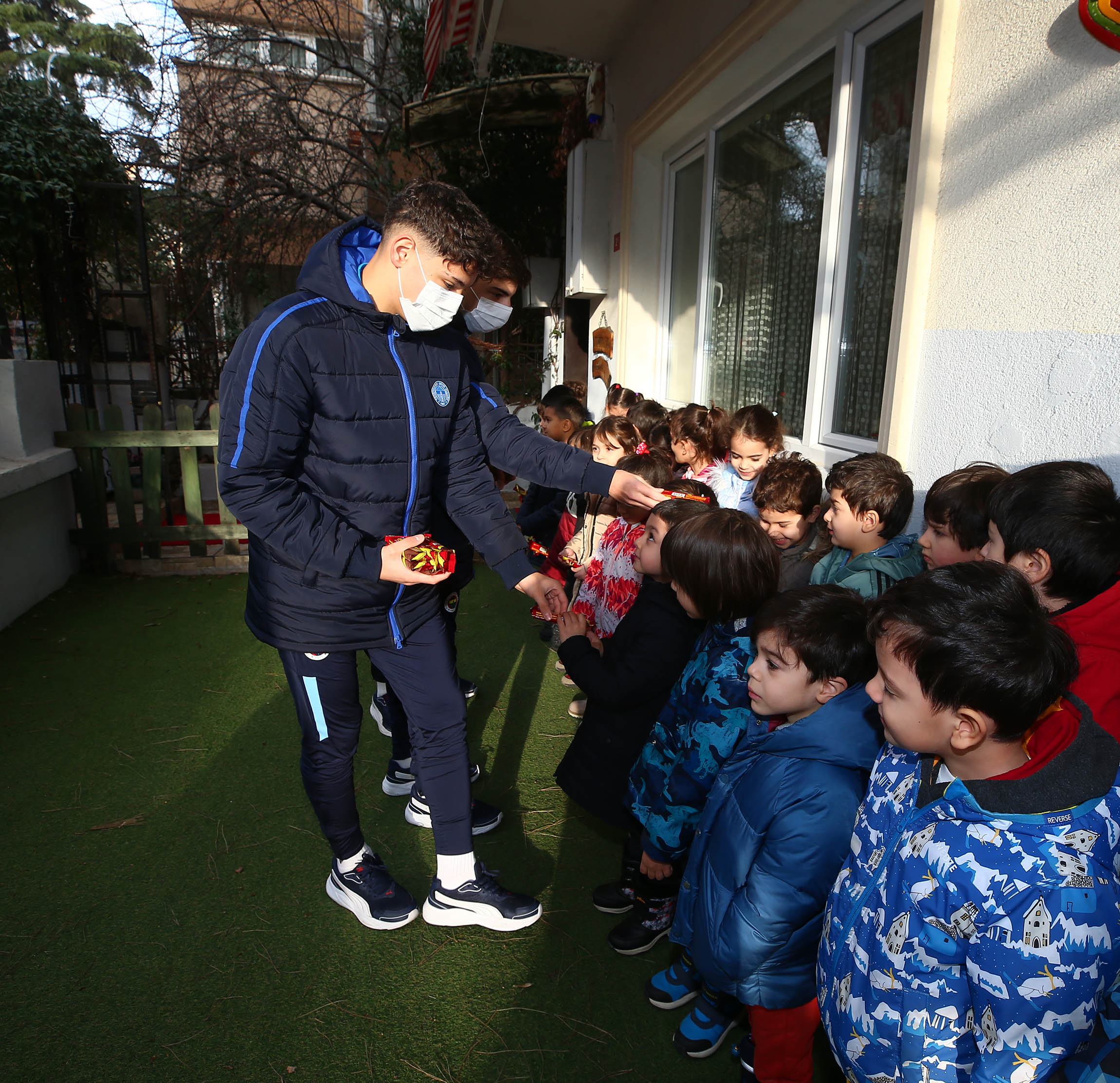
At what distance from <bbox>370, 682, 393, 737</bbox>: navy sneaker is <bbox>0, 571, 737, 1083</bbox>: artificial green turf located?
60mm

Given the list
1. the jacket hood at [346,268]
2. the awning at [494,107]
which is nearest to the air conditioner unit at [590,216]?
the awning at [494,107]

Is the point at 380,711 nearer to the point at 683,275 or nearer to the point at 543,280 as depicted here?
the point at 683,275

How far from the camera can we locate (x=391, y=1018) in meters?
1.99

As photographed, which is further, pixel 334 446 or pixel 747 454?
pixel 747 454

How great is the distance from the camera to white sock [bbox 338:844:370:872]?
233 centimetres

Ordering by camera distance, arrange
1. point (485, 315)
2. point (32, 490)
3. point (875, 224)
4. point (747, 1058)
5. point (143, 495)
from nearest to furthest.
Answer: point (747, 1058), point (485, 315), point (875, 224), point (32, 490), point (143, 495)

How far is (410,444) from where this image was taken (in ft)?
6.63

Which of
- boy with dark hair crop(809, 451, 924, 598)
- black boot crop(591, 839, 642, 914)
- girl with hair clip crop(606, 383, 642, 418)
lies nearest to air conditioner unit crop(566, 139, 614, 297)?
girl with hair clip crop(606, 383, 642, 418)

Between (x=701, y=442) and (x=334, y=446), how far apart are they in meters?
2.25

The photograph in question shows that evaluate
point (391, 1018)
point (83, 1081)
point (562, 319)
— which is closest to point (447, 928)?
point (391, 1018)

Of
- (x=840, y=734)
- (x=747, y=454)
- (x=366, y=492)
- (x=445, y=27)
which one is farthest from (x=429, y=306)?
(x=445, y=27)

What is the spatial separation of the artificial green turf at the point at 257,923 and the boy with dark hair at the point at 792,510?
1287 millimetres

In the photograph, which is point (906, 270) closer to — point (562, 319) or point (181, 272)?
point (562, 319)

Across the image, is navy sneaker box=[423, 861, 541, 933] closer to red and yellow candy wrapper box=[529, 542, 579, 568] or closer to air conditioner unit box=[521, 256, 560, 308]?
red and yellow candy wrapper box=[529, 542, 579, 568]
